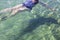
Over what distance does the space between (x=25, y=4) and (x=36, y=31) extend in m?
1.25

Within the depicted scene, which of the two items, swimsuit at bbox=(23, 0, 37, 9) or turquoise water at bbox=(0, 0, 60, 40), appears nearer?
turquoise water at bbox=(0, 0, 60, 40)

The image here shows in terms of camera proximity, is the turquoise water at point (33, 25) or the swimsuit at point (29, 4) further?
the swimsuit at point (29, 4)

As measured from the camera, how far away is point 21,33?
5914 mm

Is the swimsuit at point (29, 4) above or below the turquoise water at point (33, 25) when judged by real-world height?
above

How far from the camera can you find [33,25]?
627 centimetres

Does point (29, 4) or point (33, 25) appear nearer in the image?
point (33, 25)

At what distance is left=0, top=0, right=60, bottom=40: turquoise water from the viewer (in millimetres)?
5766

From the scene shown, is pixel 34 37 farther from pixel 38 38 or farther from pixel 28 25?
pixel 28 25

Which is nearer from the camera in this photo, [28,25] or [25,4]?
[28,25]

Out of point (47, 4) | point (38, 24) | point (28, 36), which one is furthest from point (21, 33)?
point (47, 4)

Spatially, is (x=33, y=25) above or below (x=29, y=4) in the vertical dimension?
below

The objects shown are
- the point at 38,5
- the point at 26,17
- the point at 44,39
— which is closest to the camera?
the point at 44,39

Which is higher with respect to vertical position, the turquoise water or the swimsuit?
the swimsuit

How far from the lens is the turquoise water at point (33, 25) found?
5.77 m
